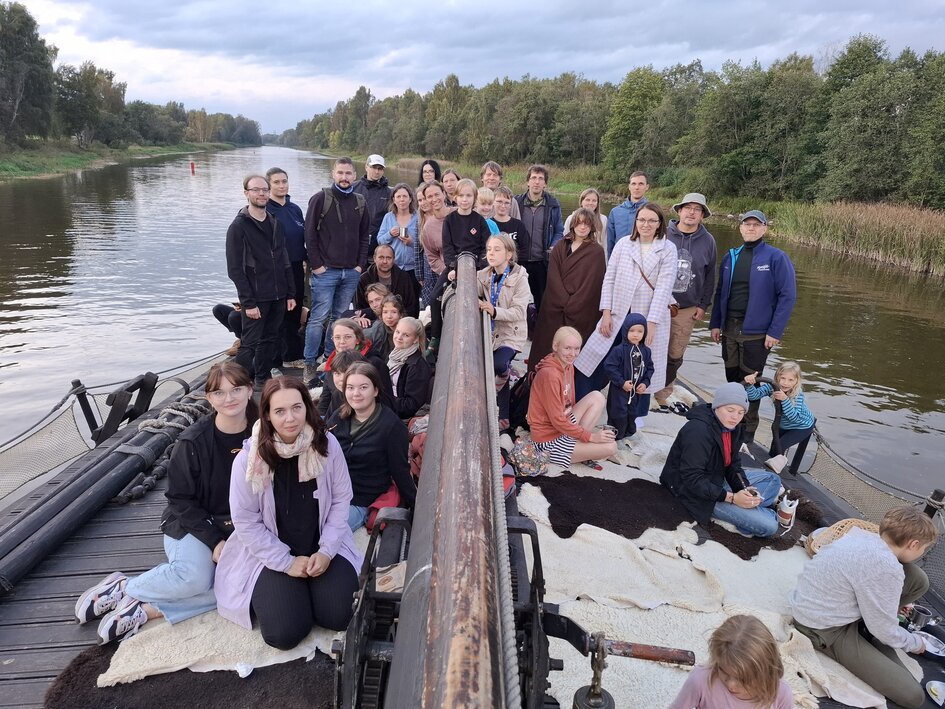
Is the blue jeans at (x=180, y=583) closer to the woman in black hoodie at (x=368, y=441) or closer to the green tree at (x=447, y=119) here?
the woman in black hoodie at (x=368, y=441)

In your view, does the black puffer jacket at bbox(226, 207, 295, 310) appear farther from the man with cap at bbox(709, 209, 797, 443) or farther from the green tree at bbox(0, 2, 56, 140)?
the green tree at bbox(0, 2, 56, 140)

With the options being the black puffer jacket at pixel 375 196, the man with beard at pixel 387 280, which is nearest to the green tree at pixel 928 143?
the black puffer jacket at pixel 375 196

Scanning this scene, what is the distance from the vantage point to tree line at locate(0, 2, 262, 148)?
1864 inches

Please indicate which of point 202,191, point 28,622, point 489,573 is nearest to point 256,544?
point 28,622

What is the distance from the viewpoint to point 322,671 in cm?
264

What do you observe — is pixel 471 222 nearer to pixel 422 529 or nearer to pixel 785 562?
pixel 785 562

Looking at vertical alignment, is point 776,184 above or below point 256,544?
above

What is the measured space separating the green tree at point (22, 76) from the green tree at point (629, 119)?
4713 centimetres

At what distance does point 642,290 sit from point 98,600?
4300 mm

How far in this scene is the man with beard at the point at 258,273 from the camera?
5.39 m

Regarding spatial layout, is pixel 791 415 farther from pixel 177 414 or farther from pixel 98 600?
pixel 177 414

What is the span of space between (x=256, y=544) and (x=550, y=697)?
4.77 feet

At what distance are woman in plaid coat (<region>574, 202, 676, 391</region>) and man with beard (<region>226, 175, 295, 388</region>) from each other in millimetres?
3005

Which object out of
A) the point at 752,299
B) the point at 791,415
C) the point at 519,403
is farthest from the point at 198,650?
the point at 752,299
